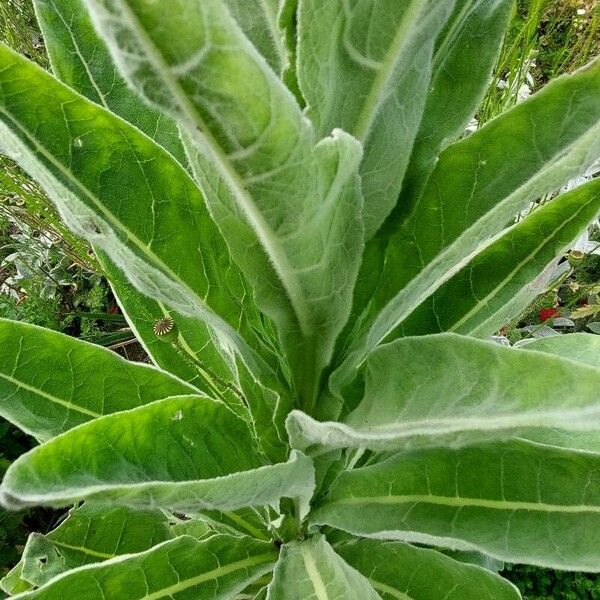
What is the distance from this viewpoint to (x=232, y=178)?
1.27ft

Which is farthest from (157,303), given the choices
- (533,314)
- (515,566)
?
(533,314)

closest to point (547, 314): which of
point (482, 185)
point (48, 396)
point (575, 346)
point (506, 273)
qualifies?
point (575, 346)

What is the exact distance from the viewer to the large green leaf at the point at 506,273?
26.3 inches

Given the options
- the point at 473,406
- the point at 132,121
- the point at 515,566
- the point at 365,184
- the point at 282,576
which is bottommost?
the point at 515,566

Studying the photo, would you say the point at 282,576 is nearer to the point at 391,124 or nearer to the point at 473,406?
the point at 473,406

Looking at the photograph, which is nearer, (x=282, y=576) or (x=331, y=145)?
(x=331, y=145)

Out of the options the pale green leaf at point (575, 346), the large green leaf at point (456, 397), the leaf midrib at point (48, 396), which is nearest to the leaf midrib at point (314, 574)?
the large green leaf at point (456, 397)

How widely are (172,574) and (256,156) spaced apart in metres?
0.46

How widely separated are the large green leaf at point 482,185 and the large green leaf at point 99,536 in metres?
0.38

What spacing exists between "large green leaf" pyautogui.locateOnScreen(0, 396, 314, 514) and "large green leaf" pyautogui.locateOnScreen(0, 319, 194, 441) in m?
0.15

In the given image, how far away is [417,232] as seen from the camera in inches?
24.8

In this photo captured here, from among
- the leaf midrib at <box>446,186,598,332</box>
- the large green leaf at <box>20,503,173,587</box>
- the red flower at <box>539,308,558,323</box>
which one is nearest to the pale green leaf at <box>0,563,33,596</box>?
the large green leaf at <box>20,503,173,587</box>

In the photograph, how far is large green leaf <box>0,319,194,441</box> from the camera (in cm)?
70

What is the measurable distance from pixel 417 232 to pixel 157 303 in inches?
14.4
